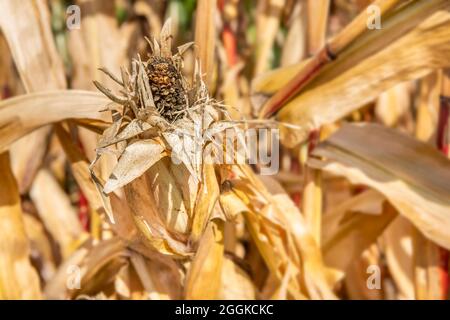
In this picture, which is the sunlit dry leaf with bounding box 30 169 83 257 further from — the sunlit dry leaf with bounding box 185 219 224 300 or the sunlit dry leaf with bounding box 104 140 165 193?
the sunlit dry leaf with bounding box 104 140 165 193

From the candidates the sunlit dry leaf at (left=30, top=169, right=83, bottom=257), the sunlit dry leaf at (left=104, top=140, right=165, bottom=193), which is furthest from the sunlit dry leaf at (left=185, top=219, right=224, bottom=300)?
the sunlit dry leaf at (left=30, top=169, right=83, bottom=257)

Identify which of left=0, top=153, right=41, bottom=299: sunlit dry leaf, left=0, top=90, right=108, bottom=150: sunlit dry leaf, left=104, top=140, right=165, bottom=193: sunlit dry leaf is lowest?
left=0, top=153, right=41, bottom=299: sunlit dry leaf

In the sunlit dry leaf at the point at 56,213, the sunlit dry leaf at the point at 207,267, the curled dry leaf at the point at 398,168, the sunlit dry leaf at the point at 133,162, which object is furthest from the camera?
the sunlit dry leaf at the point at 56,213

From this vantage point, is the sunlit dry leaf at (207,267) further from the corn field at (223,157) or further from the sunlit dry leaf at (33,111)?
the sunlit dry leaf at (33,111)

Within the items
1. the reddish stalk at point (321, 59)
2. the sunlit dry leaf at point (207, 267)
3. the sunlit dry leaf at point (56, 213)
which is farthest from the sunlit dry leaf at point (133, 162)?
the sunlit dry leaf at point (56, 213)

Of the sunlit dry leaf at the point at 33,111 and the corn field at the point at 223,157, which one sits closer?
the corn field at the point at 223,157

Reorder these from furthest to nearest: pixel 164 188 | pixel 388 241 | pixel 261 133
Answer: pixel 388 241, pixel 261 133, pixel 164 188

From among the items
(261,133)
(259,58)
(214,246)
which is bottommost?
(214,246)
